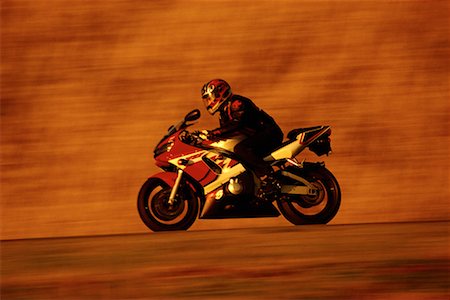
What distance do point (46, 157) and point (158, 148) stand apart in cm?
318

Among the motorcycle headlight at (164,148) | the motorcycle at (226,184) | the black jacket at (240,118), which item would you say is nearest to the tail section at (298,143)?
the motorcycle at (226,184)

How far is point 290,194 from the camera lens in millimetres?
9398

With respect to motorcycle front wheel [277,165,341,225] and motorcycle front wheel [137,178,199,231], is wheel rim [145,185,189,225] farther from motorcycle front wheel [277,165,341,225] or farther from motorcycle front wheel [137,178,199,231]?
motorcycle front wheel [277,165,341,225]

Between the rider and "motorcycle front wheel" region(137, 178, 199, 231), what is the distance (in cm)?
73

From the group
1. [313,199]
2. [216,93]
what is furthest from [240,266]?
[216,93]

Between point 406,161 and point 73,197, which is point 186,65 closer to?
point 73,197

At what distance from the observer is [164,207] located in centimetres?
937

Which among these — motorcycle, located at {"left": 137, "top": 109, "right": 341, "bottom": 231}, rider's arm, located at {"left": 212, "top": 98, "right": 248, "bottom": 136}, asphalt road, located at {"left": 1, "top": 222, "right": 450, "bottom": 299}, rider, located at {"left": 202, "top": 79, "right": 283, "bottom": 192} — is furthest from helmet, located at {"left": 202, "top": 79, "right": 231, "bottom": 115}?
asphalt road, located at {"left": 1, "top": 222, "right": 450, "bottom": 299}

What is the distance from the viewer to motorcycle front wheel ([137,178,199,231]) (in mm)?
9336

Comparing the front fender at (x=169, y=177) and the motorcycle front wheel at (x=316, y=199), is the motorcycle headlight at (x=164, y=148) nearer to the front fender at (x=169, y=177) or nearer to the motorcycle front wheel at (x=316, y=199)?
the front fender at (x=169, y=177)

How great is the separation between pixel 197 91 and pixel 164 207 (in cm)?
361

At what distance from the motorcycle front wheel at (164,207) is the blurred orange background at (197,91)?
225 centimetres

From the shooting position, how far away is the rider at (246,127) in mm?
9391

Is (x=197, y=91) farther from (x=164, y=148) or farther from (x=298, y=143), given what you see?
(x=298, y=143)
